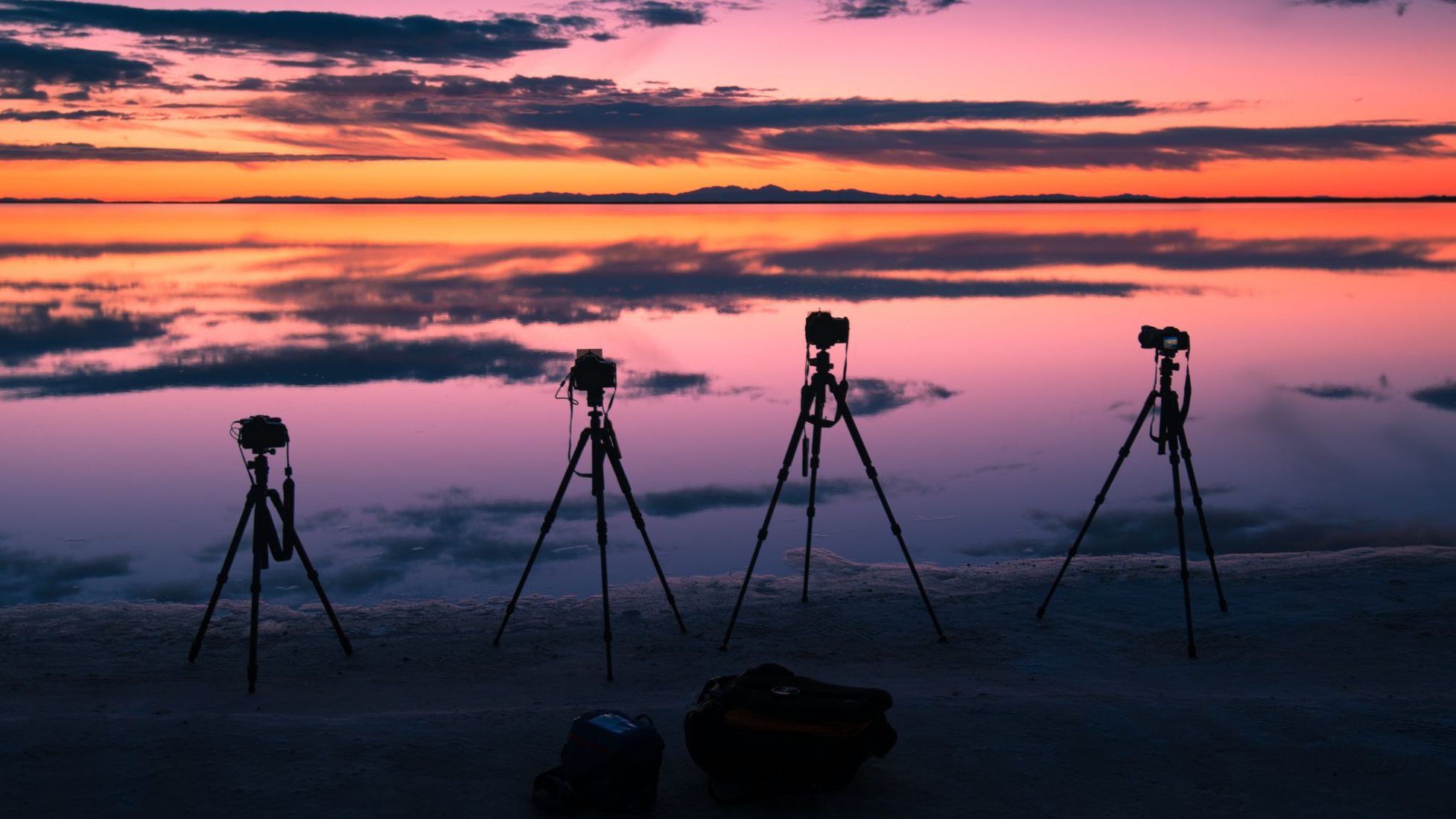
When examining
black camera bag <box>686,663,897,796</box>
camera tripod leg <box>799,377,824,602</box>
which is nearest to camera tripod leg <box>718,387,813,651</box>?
camera tripod leg <box>799,377,824,602</box>

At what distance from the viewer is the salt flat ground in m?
4.31

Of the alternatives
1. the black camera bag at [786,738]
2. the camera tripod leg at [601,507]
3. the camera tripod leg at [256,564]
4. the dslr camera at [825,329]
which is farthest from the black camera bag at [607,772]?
the dslr camera at [825,329]

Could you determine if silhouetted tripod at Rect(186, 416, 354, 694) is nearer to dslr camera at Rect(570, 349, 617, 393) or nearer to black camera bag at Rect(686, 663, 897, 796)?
dslr camera at Rect(570, 349, 617, 393)

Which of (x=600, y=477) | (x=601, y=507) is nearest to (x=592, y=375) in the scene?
(x=600, y=477)

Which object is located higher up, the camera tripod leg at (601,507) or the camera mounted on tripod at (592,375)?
the camera mounted on tripod at (592,375)

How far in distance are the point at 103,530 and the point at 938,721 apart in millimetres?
7108

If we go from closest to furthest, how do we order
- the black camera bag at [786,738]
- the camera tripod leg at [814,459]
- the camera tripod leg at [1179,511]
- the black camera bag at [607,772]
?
the black camera bag at [607,772]
the black camera bag at [786,738]
the camera tripod leg at [1179,511]
the camera tripod leg at [814,459]

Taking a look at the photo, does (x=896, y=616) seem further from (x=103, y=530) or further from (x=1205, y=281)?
(x=1205, y=281)

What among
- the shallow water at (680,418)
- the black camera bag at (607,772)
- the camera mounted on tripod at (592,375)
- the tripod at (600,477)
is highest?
the camera mounted on tripod at (592,375)

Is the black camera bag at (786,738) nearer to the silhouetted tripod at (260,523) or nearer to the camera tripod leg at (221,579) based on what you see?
the silhouetted tripod at (260,523)

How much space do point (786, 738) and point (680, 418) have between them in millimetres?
8912

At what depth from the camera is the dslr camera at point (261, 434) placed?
5.56m

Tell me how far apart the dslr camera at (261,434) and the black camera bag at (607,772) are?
244 centimetres

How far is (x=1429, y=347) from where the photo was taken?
1869 cm
